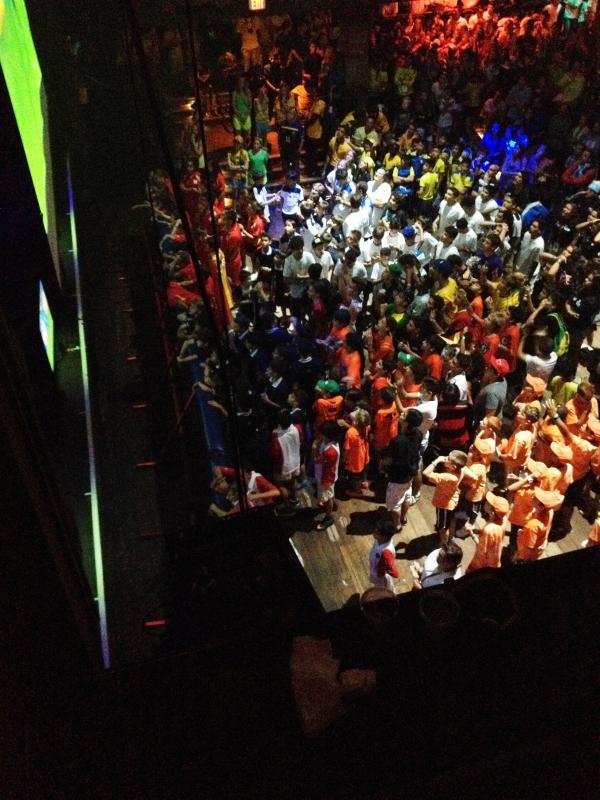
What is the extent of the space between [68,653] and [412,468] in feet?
12.5

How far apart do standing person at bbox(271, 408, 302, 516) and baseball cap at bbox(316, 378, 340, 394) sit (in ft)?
1.22

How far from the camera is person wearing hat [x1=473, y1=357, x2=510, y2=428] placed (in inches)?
236

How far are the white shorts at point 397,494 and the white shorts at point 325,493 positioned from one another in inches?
19.7

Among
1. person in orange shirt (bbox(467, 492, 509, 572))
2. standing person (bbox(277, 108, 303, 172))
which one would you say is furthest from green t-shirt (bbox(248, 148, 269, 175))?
person in orange shirt (bbox(467, 492, 509, 572))

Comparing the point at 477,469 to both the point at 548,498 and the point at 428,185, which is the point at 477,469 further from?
the point at 428,185

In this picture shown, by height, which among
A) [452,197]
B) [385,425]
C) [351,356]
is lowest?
[385,425]

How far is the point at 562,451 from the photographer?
18.0 ft

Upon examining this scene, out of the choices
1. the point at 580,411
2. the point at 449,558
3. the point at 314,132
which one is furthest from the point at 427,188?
the point at 449,558

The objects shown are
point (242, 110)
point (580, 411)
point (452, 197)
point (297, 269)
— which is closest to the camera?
point (580, 411)

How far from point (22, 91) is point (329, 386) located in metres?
3.90

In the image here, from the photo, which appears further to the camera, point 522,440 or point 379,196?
point 379,196

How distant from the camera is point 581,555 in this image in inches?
95.0

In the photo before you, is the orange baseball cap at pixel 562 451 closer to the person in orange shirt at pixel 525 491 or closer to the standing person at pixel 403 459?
the person in orange shirt at pixel 525 491

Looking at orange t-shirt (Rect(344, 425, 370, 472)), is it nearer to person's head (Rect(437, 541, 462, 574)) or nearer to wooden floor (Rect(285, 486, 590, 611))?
wooden floor (Rect(285, 486, 590, 611))
